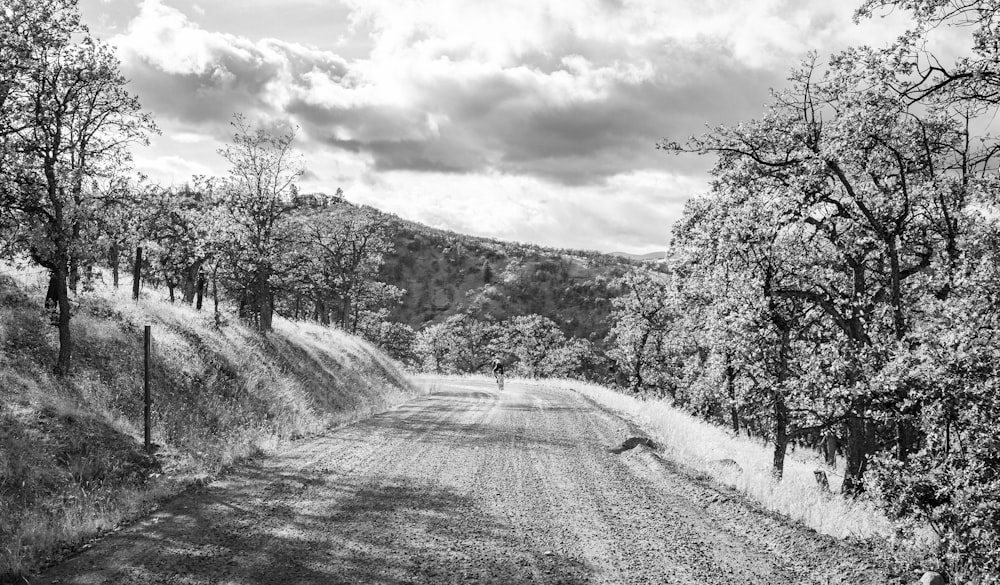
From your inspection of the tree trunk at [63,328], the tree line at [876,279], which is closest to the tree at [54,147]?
the tree trunk at [63,328]

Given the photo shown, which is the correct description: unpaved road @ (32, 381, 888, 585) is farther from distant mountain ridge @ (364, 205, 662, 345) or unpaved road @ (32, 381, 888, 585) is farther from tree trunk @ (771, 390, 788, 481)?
distant mountain ridge @ (364, 205, 662, 345)

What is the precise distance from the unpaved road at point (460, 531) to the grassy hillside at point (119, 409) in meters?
0.82

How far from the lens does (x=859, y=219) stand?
43.1ft

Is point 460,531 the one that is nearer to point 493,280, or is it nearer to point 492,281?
point 492,281

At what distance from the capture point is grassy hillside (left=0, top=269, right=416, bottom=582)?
23.8ft

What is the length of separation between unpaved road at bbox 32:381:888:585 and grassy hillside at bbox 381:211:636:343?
109m

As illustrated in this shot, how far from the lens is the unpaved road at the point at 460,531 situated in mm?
5539

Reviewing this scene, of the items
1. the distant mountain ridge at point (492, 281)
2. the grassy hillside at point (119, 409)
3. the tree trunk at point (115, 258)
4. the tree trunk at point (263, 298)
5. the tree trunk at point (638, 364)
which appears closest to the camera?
the grassy hillside at point (119, 409)

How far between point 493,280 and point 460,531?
438 ft

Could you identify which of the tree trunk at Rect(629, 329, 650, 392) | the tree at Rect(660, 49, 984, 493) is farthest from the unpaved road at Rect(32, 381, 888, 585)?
the tree trunk at Rect(629, 329, 650, 392)

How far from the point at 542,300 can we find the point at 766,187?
395 feet

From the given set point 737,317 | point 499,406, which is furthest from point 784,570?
point 499,406

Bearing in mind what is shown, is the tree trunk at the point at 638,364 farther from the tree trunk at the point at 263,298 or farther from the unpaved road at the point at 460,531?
the unpaved road at the point at 460,531

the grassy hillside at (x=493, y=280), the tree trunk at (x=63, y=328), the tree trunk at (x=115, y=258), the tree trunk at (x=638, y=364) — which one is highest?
the grassy hillside at (x=493, y=280)
